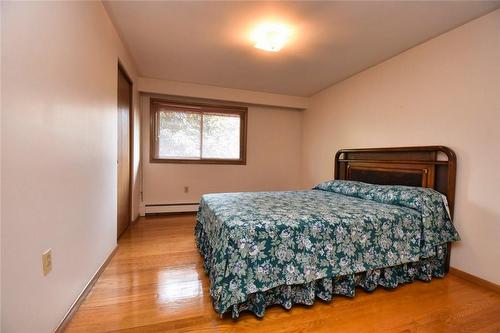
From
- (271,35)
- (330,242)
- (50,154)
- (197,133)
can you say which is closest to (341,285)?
(330,242)

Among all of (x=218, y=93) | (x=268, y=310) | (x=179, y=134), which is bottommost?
(x=268, y=310)

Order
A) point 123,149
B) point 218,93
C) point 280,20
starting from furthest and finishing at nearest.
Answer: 1. point 218,93
2. point 123,149
3. point 280,20

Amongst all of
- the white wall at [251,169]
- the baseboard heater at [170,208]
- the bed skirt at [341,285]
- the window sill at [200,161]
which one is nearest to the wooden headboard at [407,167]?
the bed skirt at [341,285]

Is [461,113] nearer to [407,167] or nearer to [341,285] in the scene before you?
[407,167]

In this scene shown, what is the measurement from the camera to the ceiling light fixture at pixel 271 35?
84.8 inches

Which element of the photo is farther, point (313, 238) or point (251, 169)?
point (251, 169)

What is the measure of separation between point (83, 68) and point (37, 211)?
3.36ft

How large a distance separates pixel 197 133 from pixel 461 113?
3542 millimetres

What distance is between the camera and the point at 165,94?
3.72 m

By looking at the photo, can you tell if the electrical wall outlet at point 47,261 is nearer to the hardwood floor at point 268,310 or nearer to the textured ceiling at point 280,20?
the hardwood floor at point 268,310

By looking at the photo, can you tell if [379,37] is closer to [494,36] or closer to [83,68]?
[494,36]

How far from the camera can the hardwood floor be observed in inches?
54.9

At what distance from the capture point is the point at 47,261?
3.84 ft

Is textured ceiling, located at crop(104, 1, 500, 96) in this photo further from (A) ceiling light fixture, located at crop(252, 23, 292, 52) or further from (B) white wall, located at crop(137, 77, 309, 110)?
(B) white wall, located at crop(137, 77, 309, 110)
